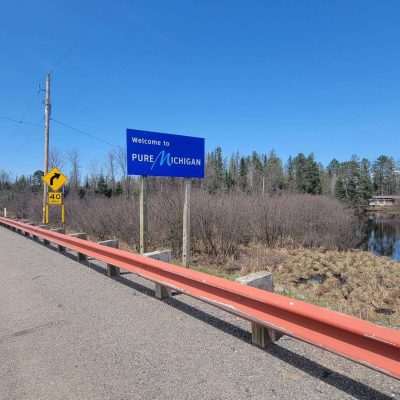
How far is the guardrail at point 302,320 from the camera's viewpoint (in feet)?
6.52

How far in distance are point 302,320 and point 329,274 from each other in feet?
31.3

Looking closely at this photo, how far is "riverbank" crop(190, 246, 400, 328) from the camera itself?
7.28 metres

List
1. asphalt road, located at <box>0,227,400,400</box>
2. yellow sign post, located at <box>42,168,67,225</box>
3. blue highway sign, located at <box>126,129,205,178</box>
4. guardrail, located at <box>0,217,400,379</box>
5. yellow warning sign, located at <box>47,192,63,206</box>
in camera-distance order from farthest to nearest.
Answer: yellow sign post, located at <box>42,168,67,225</box> → yellow warning sign, located at <box>47,192,63,206</box> → blue highway sign, located at <box>126,129,205,178</box> → asphalt road, located at <box>0,227,400,400</box> → guardrail, located at <box>0,217,400,379</box>

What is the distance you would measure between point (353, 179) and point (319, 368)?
85449mm

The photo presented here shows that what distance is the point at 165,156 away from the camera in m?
6.79

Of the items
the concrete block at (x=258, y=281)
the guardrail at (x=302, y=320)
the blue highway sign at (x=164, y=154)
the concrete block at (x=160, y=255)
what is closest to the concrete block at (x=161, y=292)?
the guardrail at (x=302, y=320)

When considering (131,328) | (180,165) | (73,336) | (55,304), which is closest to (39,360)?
(73,336)

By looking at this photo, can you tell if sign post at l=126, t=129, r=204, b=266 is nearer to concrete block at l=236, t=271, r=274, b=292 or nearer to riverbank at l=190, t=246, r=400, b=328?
riverbank at l=190, t=246, r=400, b=328

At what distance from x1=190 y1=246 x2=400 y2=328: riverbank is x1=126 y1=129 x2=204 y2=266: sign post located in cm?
255

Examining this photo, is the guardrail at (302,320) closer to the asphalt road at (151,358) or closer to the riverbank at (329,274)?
the asphalt road at (151,358)

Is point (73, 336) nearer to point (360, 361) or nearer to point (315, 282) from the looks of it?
point (360, 361)

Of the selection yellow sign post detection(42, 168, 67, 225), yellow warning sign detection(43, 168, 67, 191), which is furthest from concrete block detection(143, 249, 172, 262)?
yellow warning sign detection(43, 168, 67, 191)

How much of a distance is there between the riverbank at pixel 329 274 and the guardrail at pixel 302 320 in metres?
3.33

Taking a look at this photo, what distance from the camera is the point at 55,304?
14.6 feet
